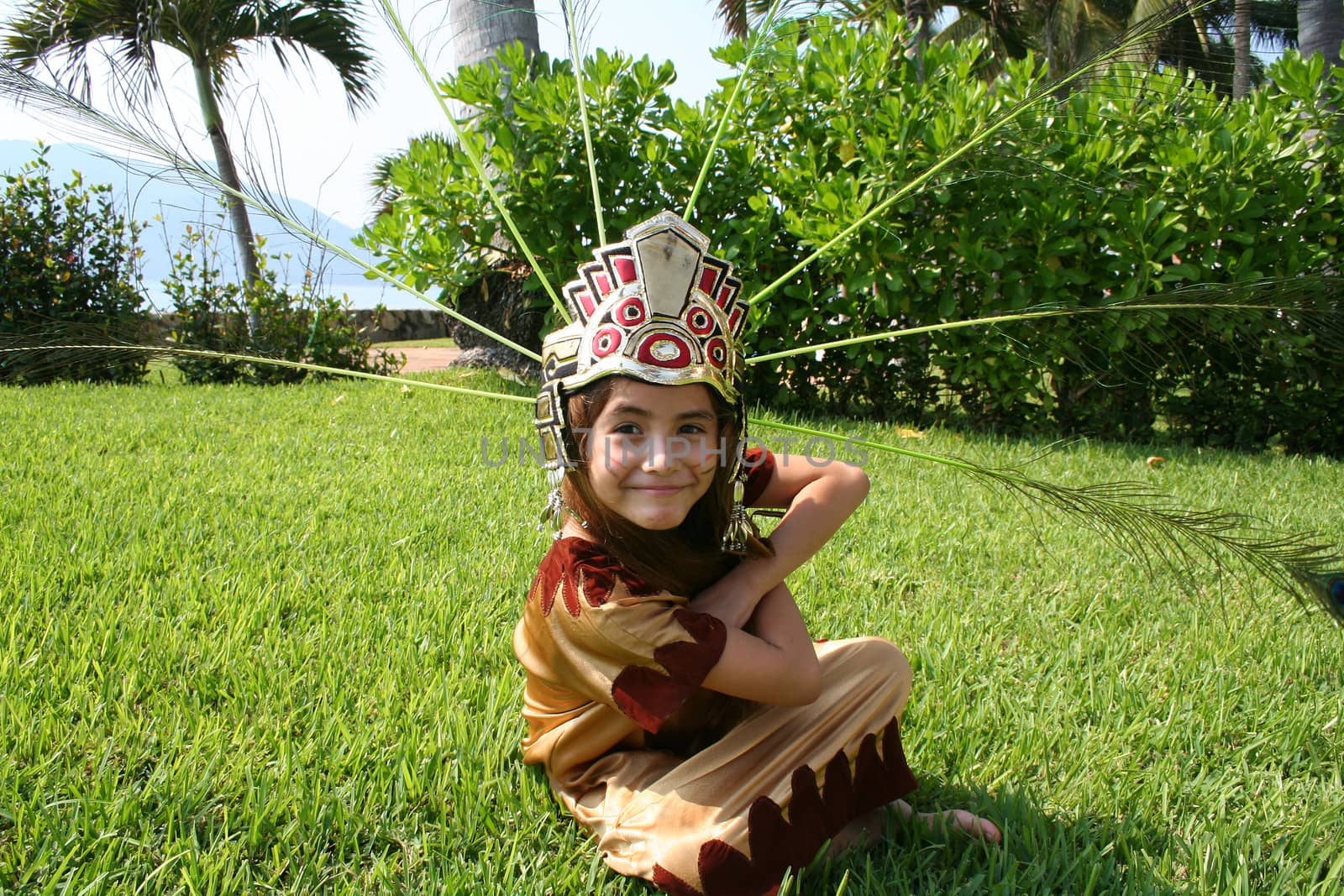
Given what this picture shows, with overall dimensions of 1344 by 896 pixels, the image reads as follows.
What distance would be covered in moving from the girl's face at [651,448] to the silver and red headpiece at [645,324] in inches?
1.7

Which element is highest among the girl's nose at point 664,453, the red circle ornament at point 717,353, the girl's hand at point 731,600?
the red circle ornament at point 717,353

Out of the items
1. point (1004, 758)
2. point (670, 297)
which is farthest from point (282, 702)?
point (1004, 758)

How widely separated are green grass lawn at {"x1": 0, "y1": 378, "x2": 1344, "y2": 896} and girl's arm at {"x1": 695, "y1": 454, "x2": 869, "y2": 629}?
529mm

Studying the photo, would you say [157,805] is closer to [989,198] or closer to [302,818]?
[302,818]

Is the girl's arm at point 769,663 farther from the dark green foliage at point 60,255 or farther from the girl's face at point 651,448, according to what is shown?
the dark green foliage at point 60,255

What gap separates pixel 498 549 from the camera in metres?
3.33

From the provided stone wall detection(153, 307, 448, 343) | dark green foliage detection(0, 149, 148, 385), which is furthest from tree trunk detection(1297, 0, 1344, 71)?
stone wall detection(153, 307, 448, 343)

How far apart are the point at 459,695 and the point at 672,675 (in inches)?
36.7

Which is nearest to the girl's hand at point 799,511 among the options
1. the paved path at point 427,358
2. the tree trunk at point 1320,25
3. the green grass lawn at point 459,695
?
the green grass lawn at point 459,695

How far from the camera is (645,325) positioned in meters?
1.63

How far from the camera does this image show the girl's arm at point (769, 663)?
162 centimetres

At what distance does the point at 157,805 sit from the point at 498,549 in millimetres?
1591

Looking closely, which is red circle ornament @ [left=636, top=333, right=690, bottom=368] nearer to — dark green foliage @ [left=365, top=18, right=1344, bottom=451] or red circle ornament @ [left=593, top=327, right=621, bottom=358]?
red circle ornament @ [left=593, top=327, right=621, bottom=358]

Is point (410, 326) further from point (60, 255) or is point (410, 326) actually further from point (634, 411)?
point (634, 411)
